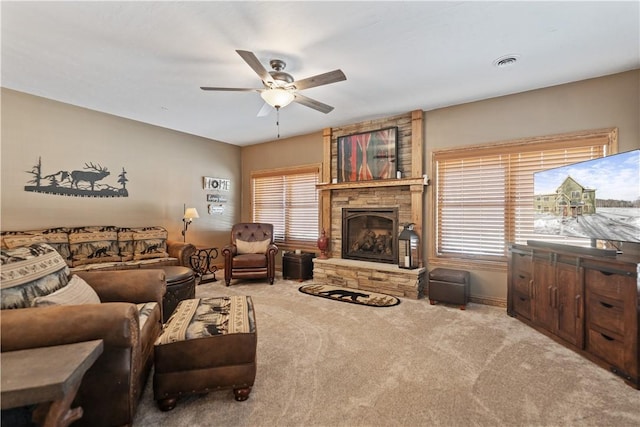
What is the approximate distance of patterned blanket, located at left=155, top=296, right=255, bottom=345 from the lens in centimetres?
181

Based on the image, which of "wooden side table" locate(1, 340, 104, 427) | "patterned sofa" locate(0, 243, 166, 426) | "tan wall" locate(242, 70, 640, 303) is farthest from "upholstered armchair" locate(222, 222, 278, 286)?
"wooden side table" locate(1, 340, 104, 427)

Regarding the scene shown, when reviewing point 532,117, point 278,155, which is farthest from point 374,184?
point 278,155

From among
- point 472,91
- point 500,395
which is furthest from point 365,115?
point 500,395

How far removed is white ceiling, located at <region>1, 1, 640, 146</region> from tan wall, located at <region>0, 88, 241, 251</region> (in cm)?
43

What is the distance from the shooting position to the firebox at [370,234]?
458cm

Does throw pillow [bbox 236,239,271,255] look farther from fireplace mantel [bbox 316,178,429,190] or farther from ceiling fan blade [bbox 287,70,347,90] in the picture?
ceiling fan blade [bbox 287,70,347,90]

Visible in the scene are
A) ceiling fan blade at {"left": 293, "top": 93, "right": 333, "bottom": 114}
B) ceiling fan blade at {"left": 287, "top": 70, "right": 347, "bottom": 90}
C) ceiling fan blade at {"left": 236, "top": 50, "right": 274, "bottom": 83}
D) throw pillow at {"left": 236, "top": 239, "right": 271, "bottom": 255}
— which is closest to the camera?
ceiling fan blade at {"left": 236, "top": 50, "right": 274, "bottom": 83}

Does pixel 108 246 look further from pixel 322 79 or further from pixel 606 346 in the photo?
pixel 606 346

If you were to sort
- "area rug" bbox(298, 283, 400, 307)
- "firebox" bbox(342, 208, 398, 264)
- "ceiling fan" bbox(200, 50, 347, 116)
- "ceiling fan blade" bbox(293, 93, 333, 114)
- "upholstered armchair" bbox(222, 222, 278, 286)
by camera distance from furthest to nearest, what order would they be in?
"upholstered armchair" bbox(222, 222, 278, 286)
"firebox" bbox(342, 208, 398, 264)
"area rug" bbox(298, 283, 400, 307)
"ceiling fan blade" bbox(293, 93, 333, 114)
"ceiling fan" bbox(200, 50, 347, 116)

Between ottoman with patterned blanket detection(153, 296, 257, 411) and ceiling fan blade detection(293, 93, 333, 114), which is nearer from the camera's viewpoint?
ottoman with patterned blanket detection(153, 296, 257, 411)

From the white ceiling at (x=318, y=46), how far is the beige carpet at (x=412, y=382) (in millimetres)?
2675

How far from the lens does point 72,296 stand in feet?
5.98

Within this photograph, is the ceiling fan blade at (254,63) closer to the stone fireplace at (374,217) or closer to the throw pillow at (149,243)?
the stone fireplace at (374,217)

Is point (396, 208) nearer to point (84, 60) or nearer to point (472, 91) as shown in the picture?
point (472, 91)
